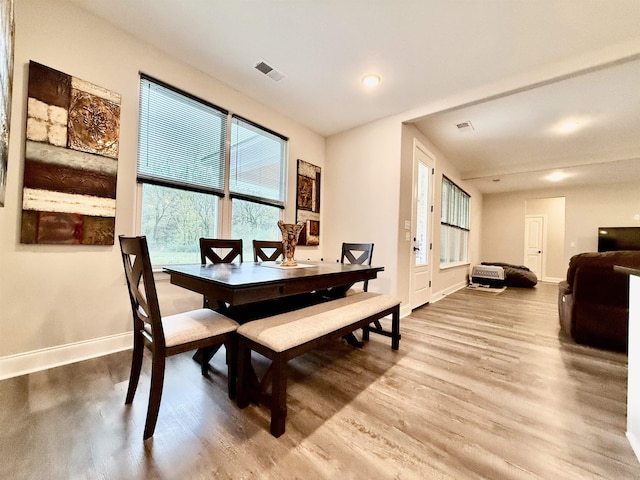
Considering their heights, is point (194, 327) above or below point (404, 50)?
below

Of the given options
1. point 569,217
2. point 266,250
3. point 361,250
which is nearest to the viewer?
point 361,250

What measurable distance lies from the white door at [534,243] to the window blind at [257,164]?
8.08m

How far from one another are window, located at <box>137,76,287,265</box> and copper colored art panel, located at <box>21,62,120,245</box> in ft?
0.88

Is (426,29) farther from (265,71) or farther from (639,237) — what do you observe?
(639,237)

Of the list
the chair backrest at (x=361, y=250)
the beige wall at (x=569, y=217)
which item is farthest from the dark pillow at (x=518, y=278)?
the chair backrest at (x=361, y=250)

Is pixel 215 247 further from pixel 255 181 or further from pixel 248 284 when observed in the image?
pixel 248 284

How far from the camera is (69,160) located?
1928 mm

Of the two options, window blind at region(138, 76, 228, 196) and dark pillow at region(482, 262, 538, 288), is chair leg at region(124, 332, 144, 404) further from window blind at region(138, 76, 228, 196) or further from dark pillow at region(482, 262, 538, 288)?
dark pillow at region(482, 262, 538, 288)

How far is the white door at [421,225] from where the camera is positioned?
147 inches

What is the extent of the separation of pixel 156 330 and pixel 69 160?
1664 millimetres

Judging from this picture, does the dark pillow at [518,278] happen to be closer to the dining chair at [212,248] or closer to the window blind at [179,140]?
the dining chair at [212,248]

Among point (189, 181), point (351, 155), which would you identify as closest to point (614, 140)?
point (351, 155)

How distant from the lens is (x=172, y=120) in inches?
101

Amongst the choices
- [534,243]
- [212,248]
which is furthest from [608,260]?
[534,243]
